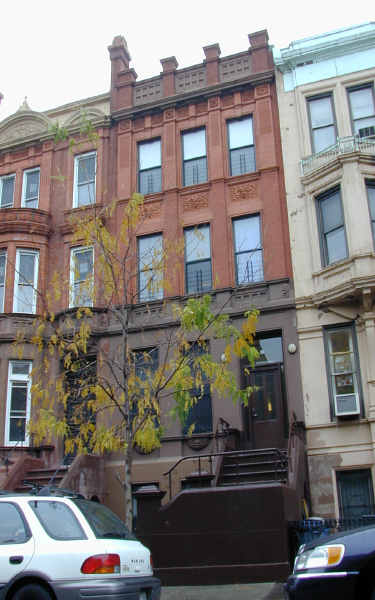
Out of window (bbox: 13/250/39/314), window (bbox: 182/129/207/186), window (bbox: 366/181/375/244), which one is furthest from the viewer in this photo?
window (bbox: 182/129/207/186)

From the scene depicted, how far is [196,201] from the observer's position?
20.0 m

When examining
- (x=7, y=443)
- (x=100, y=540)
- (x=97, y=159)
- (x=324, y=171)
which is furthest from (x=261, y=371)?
(x=100, y=540)

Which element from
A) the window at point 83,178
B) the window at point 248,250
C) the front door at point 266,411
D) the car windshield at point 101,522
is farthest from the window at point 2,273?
the car windshield at point 101,522

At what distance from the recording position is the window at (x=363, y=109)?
18594mm

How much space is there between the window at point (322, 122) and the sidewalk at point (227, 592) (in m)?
Answer: 12.6

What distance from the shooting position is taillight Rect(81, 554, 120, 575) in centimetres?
705

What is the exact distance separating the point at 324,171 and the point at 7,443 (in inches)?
473

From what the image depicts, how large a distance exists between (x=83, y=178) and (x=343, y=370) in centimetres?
1096

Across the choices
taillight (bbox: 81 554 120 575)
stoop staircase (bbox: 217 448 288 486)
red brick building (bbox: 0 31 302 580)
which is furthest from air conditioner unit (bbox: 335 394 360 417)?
taillight (bbox: 81 554 120 575)

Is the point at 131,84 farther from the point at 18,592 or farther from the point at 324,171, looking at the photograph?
the point at 18,592

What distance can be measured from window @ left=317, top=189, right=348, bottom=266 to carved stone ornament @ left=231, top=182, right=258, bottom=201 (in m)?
2.08

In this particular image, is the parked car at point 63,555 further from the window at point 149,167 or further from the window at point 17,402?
the window at point 149,167

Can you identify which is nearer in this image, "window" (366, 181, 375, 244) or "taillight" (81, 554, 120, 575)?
"taillight" (81, 554, 120, 575)

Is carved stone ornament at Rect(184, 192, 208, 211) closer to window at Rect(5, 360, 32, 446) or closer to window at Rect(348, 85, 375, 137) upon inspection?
window at Rect(348, 85, 375, 137)
